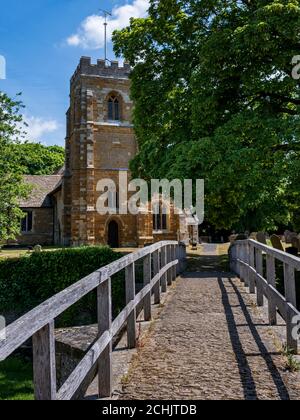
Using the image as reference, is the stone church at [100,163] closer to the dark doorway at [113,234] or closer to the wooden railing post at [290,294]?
the dark doorway at [113,234]

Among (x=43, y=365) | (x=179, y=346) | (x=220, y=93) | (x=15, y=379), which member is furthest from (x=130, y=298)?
(x=220, y=93)

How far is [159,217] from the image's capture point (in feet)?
113

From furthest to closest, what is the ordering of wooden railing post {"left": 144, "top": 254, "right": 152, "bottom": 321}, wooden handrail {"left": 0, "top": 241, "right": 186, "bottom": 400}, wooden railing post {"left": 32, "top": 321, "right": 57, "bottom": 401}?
wooden railing post {"left": 144, "top": 254, "right": 152, "bottom": 321}, wooden railing post {"left": 32, "top": 321, "right": 57, "bottom": 401}, wooden handrail {"left": 0, "top": 241, "right": 186, "bottom": 400}

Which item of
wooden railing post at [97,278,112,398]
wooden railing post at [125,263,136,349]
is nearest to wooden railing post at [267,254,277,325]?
wooden railing post at [125,263,136,349]

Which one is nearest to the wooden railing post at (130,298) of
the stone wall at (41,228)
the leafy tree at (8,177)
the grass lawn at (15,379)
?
the grass lawn at (15,379)

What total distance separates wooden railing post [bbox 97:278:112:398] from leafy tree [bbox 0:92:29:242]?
15991mm

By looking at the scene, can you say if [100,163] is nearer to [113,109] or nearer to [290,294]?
[113,109]

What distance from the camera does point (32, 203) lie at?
3916cm

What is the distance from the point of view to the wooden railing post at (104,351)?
3480 mm

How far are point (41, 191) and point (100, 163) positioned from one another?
10314mm

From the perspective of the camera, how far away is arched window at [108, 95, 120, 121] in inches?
1375

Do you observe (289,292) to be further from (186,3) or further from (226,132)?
(186,3)

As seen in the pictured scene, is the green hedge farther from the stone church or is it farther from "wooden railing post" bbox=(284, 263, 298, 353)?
the stone church

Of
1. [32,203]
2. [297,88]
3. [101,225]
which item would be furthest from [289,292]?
[32,203]
